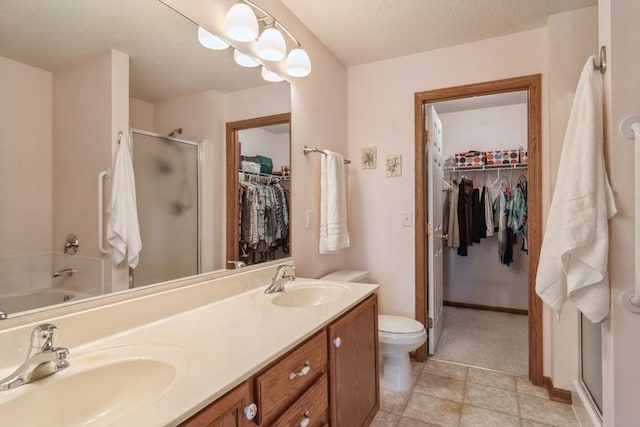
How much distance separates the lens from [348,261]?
108 inches

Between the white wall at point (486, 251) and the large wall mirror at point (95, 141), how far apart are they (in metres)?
3.27

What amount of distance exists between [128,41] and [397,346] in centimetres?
206

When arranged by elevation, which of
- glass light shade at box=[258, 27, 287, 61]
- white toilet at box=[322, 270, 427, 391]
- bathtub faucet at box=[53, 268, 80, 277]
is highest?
glass light shade at box=[258, 27, 287, 61]

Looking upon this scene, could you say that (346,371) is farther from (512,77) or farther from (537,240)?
(512,77)

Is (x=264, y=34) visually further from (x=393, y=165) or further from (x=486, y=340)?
(x=486, y=340)

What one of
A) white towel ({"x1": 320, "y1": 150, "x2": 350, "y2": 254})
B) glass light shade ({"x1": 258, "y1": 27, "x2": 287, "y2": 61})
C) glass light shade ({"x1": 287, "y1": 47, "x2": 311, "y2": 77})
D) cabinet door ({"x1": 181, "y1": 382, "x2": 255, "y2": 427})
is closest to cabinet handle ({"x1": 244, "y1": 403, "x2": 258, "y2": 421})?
cabinet door ({"x1": 181, "y1": 382, "x2": 255, "y2": 427})

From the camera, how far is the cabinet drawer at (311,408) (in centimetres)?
99

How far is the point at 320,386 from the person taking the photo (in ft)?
3.89

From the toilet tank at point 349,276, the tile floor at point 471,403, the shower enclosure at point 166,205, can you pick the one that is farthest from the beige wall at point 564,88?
the shower enclosure at point 166,205

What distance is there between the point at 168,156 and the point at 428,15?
178 cm

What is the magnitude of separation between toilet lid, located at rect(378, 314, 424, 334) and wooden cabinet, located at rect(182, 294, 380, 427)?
1.28 ft

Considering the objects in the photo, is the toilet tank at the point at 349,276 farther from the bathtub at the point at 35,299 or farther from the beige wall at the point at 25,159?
the beige wall at the point at 25,159

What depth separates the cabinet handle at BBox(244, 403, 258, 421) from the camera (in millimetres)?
809

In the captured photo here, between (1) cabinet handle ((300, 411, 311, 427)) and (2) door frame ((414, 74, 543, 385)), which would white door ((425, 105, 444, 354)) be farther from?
(1) cabinet handle ((300, 411, 311, 427))
